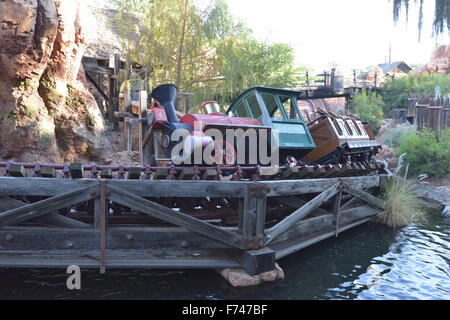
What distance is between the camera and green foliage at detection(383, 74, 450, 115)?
23.7 meters

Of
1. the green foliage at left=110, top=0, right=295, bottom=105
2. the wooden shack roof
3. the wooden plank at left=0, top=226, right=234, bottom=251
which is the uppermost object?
the wooden shack roof

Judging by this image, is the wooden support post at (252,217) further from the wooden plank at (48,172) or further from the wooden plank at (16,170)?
the wooden plank at (16,170)

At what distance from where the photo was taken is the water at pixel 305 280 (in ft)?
14.1

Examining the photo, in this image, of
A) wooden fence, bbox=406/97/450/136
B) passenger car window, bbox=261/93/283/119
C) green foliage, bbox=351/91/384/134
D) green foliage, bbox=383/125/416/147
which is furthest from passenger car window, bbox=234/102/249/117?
green foliage, bbox=351/91/384/134

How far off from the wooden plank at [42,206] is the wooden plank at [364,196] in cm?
449

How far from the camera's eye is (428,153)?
39.8 feet

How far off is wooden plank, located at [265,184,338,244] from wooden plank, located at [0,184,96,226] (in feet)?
7.92

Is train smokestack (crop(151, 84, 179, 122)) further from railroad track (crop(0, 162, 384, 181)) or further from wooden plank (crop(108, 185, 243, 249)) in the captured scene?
wooden plank (crop(108, 185, 243, 249))

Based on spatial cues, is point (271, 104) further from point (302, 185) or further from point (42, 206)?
point (42, 206)

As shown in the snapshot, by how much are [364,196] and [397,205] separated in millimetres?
1599

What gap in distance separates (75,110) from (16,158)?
7.77 ft

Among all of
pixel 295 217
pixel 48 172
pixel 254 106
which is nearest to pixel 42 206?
pixel 48 172

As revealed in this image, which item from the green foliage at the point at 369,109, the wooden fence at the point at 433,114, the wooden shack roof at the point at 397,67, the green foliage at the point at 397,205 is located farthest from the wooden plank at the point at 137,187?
the wooden shack roof at the point at 397,67
